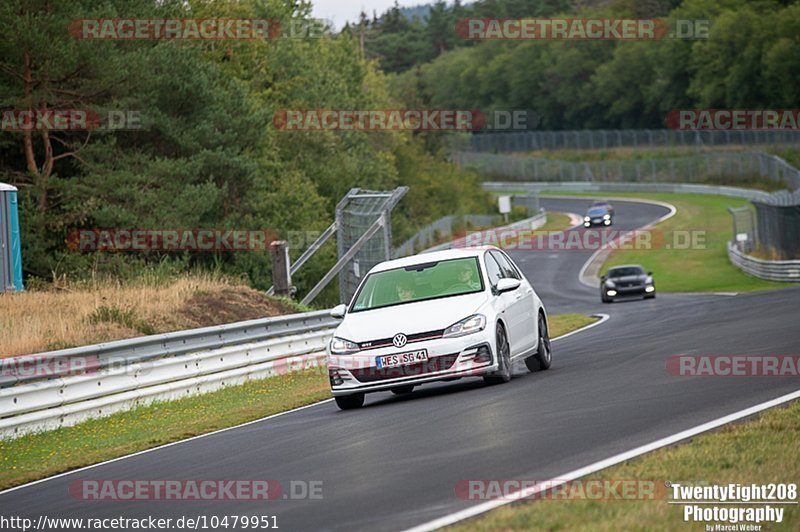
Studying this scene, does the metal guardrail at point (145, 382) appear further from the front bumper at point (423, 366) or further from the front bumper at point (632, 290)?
the front bumper at point (632, 290)

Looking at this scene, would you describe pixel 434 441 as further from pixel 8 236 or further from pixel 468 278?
pixel 8 236

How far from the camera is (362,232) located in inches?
1104

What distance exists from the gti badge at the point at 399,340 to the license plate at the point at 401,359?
11cm

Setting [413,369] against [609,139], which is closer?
[413,369]

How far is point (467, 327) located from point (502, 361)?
674mm

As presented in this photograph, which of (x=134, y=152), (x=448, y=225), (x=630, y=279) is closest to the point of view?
(x=630, y=279)

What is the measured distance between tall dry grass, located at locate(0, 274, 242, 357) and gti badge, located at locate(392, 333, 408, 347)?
665 centimetres

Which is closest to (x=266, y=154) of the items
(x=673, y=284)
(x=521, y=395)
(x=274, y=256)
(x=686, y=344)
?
(x=673, y=284)

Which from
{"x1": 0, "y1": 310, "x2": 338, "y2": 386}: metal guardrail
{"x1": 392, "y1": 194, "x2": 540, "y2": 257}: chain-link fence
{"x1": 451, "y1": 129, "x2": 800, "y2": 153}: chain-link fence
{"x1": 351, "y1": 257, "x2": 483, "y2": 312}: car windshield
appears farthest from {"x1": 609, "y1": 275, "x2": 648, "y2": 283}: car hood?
{"x1": 451, "y1": 129, "x2": 800, "y2": 153}: chain-link fence

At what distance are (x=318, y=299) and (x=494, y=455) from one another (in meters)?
42.6

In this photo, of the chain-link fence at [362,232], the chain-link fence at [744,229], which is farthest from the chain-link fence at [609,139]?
the chain-link fence at [362,232]

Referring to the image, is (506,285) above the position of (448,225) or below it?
above

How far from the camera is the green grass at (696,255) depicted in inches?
2095

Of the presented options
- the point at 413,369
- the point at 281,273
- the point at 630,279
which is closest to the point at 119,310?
the point at 281,273
